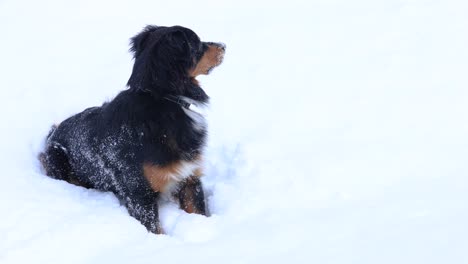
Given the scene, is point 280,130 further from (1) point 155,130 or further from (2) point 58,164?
(2) point 58,164

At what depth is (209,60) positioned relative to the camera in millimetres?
4098

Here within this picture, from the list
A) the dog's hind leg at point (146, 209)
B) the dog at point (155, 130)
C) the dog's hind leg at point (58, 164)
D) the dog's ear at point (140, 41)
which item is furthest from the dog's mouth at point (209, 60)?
the dog's hind leg at point (58, 164)

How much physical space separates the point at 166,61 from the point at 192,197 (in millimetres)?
1113

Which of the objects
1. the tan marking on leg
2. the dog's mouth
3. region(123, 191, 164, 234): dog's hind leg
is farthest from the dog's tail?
the dog's mouth

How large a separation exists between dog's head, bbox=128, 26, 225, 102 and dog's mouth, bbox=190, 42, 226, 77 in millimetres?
49

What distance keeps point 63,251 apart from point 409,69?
3654 mm

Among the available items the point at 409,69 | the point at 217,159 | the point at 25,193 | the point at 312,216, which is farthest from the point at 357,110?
the point at 25,193

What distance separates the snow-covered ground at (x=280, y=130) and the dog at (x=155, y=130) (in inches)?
7.1

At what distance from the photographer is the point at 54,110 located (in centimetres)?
570

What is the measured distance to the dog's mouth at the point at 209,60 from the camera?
4016mm

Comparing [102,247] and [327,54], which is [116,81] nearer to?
[327,54]

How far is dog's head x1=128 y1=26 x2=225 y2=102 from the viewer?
12.1 feet

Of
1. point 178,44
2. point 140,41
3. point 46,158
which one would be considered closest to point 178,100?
point 178,44

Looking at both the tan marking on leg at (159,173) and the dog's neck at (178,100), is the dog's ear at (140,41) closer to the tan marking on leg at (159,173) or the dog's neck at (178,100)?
the dog's neck at (178,100)
